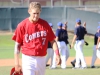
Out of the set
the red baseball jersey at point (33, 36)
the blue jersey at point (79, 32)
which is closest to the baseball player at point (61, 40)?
the blue jersey at point (79, 32)

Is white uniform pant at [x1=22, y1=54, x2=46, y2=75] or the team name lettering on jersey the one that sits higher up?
the team name lettering on jersey

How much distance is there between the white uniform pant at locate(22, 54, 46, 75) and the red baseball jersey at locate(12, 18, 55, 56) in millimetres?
97

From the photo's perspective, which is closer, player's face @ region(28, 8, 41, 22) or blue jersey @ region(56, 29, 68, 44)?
player's face @ region(28, 8, 41, 22)

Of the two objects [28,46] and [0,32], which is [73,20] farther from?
[28,46]

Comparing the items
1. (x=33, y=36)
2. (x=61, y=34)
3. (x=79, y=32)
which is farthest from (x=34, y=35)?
(x=79, y=32)

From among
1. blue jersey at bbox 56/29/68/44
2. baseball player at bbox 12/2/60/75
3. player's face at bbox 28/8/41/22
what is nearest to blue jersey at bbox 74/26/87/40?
blue jersey at bbox 56/29/68/44

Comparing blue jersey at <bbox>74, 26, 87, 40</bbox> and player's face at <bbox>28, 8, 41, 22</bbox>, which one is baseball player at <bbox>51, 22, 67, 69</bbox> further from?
player's face at <bbox>28, 8, 41, 22</bbox>

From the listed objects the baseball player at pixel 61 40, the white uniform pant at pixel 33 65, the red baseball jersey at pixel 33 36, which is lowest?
the baseball player at pixel 61 40

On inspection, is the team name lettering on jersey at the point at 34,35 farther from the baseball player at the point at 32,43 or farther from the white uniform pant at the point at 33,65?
the white uniform pant at the point at 33,65

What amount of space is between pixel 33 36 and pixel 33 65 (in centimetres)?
56

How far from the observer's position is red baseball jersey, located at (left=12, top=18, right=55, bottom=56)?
23.5ft

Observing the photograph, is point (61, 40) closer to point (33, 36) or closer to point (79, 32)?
point (79, 32)

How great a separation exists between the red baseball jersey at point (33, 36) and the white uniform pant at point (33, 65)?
0.10 m

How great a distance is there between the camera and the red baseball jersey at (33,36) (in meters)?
7.17
